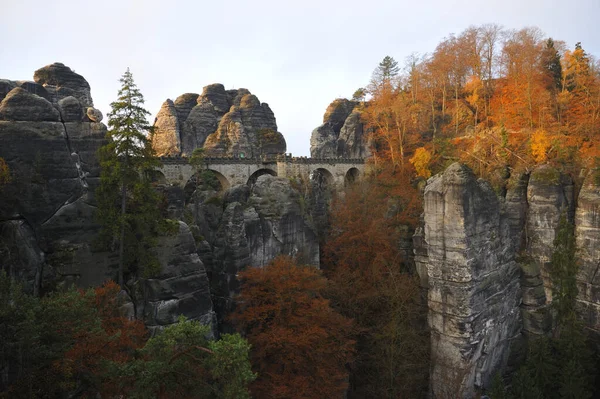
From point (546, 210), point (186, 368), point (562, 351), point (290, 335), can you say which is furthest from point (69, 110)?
point (562, 351)

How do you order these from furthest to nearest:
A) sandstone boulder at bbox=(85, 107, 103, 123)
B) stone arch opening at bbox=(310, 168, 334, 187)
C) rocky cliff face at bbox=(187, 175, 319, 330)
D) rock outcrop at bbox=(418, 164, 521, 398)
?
stone arch opening at bbox=(310, 168, 334, 187) → rocky cliff face at bbox=(187, 175, 319, 330) → rock outcrop at bbox=(418, 164, 521, 398) → sandstone boulder at bbox=(85, 107, 103, 123)

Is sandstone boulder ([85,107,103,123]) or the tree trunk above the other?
sandstone boulder ([85,107,103,123])

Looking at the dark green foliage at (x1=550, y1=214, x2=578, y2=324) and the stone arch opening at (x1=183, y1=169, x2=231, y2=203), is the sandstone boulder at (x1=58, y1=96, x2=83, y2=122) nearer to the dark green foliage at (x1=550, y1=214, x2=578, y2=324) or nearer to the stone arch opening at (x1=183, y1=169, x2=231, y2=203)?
the stone arch opening at (x1=183, y1=169, x2=231, y2=203)

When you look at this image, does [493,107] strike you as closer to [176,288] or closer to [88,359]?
[176,288]

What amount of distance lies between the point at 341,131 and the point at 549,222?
27.4 m

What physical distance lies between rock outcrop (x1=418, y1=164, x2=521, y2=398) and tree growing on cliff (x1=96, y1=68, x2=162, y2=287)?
13550 mm

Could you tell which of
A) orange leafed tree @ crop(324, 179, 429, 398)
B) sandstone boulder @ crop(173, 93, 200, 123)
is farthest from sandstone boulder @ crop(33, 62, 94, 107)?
sandstone boulder @ crop(173, 93, 200, 123)

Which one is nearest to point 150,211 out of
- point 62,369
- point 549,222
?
point 62,369

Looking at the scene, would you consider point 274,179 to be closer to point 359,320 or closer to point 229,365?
point 359,320

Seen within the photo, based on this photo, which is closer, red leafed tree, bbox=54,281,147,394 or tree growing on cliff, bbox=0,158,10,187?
red leafed tree, bbox=54,281,147,394

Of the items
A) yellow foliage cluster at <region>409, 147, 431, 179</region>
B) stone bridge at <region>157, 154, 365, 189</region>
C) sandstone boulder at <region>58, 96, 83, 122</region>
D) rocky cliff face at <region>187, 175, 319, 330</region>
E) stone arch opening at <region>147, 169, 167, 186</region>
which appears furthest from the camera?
stone bridge at <region>157, 154, 365, 189</region>

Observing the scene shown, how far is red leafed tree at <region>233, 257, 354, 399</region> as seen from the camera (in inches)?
584

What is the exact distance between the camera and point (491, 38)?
34.6 meters

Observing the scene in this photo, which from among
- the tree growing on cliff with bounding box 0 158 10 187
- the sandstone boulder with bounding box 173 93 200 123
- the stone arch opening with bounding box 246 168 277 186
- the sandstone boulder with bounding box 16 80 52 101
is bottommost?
the stone arch opening with bounding box 246 168 277 186
